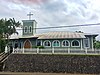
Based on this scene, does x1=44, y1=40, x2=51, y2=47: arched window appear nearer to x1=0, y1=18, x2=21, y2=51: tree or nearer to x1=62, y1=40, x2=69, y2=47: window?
x1=62, y1=40, x2=69, y2=47: window

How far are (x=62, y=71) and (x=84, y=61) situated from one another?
3.12m

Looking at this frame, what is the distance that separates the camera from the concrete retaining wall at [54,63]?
19500 mm

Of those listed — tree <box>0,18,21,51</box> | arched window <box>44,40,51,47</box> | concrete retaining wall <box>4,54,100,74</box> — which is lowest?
concrete retaining wall <box>4,54,100,74</box>

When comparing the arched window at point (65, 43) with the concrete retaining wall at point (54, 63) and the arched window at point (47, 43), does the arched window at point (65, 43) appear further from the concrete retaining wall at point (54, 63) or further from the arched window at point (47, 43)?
the concrete retaining wall at point (54, 63)

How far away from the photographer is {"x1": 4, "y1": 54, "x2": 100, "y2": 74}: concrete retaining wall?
64.0 ft

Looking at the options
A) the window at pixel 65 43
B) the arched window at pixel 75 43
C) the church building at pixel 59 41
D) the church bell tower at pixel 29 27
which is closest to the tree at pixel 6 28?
the church building at pixel 59 41

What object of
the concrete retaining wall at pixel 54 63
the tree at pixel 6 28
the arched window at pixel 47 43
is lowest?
the concrete retaining wall at pixel 54 63

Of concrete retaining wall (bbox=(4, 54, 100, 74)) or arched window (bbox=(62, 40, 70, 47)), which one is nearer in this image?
concrete retaining wall (bbox=(4, 54, 100, 74))

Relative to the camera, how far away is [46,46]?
1064 inches

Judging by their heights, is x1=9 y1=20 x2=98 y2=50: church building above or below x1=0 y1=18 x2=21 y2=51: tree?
below

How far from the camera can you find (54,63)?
2038 cm

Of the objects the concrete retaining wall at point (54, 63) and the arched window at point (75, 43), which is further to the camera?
the arched window at point (75, 43)

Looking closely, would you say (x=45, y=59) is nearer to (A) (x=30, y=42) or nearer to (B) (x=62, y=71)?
(B) (x=62, y=71)

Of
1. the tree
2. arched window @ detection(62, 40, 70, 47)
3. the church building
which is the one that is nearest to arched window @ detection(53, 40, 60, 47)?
the church building
